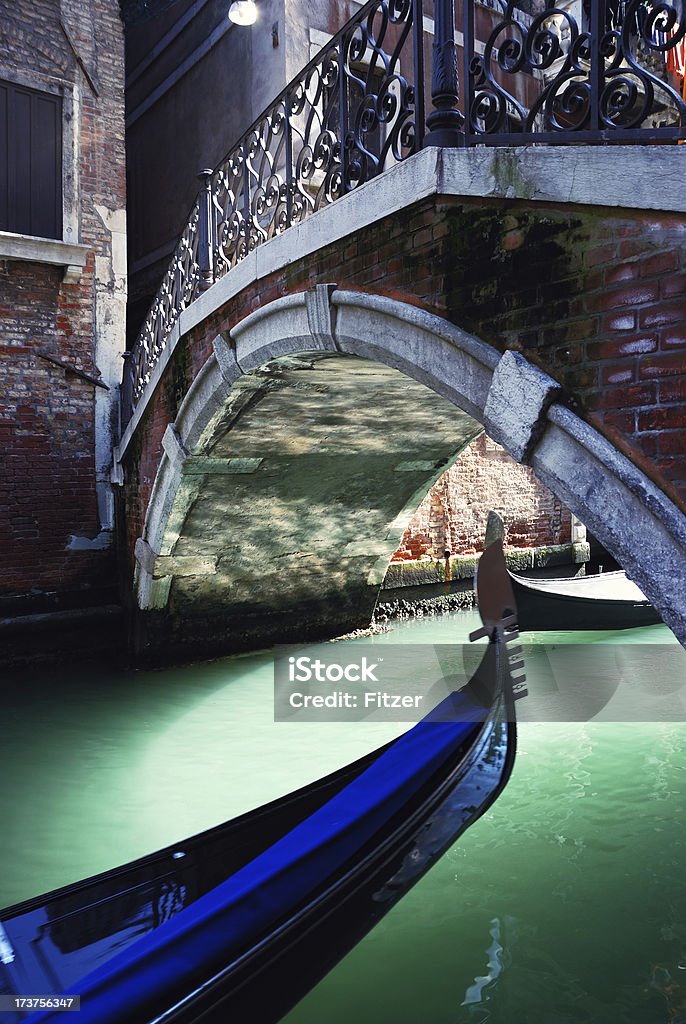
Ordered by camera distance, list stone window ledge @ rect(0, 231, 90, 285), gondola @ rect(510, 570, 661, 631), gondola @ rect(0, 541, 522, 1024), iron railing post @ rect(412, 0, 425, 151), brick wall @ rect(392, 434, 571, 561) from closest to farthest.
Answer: gondola @ rect(0, 541, 522, 1024) → iron railing post @ rect(412, 0, 425, 151) → stone window ledge @ rect(0, 231, 90, 285) → gondola @ rect(510, 570, 661, 631) → brick wall @ rect(392, 434, 571, 561)

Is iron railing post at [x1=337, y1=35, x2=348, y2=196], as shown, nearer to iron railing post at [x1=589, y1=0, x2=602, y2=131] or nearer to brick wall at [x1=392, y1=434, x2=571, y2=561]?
iron railing post at [x1=589, y1=0, x2=602, y2=131]

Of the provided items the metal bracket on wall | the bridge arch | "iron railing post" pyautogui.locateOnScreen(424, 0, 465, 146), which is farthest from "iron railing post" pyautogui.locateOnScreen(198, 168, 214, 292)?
"iron railing post" pyautogui.locateOnScreen(424, 0, 465, 146)

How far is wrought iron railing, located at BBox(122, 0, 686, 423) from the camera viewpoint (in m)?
1.84

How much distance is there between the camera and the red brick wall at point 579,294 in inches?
67.6

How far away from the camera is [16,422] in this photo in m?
5.20

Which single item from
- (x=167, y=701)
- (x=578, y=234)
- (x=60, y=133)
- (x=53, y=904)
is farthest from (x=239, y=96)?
(x=53, y=904)

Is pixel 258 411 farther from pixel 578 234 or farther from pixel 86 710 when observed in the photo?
pixel 578 234

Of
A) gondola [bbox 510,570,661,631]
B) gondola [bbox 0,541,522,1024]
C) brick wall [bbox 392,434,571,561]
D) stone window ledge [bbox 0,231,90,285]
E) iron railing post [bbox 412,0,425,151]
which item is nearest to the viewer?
gondola [bbox 0,541,522,1024]

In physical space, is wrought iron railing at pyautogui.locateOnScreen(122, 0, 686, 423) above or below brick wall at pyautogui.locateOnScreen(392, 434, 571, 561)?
above

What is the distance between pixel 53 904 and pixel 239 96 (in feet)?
19.3

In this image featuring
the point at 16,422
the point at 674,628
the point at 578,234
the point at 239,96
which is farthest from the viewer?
the point at 239,96

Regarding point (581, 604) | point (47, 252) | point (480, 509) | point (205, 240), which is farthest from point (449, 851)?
point (480, 509)

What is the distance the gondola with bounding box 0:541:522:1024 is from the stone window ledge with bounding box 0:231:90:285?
158 inches

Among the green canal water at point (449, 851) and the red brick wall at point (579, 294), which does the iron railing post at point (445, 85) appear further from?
the green canal water at point (449, 851)
